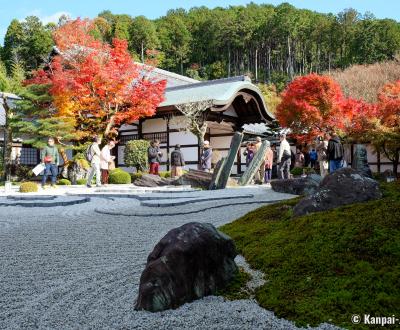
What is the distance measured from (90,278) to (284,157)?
1155 centimetres

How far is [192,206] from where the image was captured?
328 inches

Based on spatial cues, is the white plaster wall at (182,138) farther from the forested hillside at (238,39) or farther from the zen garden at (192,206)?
the forested hillside at (238,39)

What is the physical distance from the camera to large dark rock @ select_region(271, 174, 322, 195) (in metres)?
9.98

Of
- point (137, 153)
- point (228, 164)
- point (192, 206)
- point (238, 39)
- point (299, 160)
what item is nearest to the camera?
point (192, 206)

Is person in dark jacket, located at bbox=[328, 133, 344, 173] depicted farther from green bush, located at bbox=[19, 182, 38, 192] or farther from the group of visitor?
green bush, located at bbox=[19, 182, 38, 192]

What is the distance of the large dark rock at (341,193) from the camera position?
477 cm

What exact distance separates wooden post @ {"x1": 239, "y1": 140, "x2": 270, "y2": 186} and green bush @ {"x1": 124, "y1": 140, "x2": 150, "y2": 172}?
7.25 meters

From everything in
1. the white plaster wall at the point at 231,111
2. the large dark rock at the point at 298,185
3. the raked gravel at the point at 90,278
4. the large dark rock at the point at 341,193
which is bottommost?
the raked gravel at the point at 90,278

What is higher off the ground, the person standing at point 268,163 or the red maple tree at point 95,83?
the red maple tree at point 95,83

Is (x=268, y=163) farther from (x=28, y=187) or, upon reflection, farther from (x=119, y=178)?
(x=28, y=187)

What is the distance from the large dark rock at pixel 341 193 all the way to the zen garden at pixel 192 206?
19 mm

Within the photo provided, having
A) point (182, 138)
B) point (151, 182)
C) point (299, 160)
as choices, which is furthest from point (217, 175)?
point (299, 160)

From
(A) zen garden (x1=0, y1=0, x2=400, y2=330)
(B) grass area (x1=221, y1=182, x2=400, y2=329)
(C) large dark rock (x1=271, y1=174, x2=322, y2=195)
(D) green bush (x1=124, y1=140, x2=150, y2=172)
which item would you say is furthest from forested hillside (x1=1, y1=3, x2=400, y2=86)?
(B) grass area (x1=221, y1=182, x2=400, y2=329)

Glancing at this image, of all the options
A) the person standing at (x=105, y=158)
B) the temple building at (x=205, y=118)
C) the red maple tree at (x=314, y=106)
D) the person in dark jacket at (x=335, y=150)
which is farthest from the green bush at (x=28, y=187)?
the red maple tree at (x=314, y=106)
